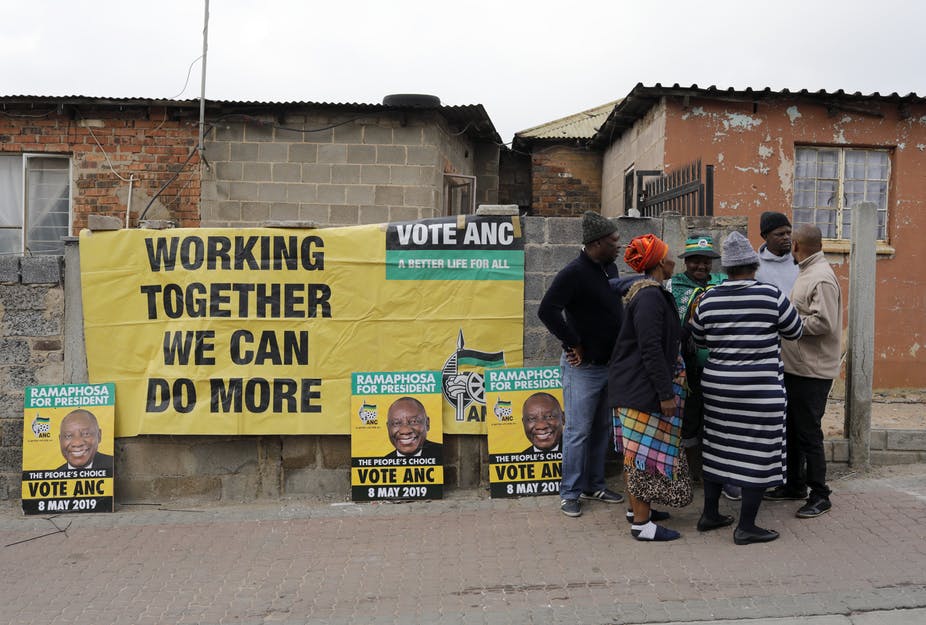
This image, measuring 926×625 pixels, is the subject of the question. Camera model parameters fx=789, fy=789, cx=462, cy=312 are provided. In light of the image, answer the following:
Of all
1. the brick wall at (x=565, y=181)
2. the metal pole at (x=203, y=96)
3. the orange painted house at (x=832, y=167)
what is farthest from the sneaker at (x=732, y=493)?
the brick wall at (x=565, y=181)

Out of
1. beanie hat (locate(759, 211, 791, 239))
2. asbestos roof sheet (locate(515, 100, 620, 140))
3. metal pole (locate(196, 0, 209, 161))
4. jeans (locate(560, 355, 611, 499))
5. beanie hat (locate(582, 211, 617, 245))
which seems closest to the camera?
beanie hat (locate(582, 211, 617, 245))

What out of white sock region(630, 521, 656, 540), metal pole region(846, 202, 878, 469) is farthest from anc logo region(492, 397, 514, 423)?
metal pole region(846, 202, 878, 469)

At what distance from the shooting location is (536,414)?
577 cm

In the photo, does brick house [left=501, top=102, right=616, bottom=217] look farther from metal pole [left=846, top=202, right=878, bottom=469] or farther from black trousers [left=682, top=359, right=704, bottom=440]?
black trousers [left=682, top=359, right=704, bottom=440]

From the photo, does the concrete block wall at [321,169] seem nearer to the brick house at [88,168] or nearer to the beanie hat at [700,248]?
the brick house at [88,168]

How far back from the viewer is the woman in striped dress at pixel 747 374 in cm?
446

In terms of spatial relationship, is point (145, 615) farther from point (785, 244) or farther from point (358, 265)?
point (785, 244)

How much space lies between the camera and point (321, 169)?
423 inches

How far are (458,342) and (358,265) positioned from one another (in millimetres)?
929

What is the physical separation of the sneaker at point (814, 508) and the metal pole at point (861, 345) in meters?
1.10

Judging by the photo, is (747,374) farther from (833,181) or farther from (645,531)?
(833,181)

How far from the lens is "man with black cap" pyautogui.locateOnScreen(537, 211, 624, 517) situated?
16.3 feet

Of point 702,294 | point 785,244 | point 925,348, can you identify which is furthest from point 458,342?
point 925,348

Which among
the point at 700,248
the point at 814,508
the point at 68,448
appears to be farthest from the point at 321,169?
the point at 814,508
